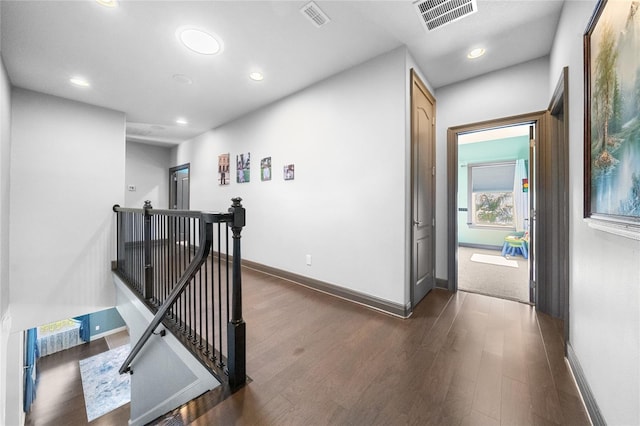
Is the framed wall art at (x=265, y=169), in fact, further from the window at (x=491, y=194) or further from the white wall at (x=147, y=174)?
the window at (x=491, y=194)

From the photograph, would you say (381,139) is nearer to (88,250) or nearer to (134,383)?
(134,383)

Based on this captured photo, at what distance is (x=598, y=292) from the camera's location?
1.23 m

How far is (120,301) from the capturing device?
154 inches

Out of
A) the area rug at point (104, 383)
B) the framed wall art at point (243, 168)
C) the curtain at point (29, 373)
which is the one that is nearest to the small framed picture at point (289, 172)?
the framed wall art at point (243, 168)

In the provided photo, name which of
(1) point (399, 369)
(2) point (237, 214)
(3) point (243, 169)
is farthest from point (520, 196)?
(2) point (237, 214)

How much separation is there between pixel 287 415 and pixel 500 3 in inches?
130

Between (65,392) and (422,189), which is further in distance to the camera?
(65,392)

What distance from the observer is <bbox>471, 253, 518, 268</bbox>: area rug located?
4.71m

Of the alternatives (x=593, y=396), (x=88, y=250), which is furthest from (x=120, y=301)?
(x=593, y=396)

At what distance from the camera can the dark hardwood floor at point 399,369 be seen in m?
1.31

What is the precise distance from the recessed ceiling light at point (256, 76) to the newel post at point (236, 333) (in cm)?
224

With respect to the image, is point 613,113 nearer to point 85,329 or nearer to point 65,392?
point 65,392

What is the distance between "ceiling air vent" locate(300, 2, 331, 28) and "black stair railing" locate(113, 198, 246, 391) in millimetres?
1744

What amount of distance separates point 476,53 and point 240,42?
8.20 feet
